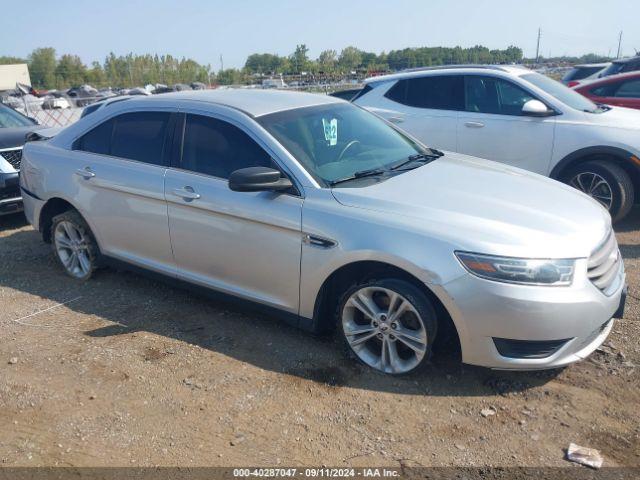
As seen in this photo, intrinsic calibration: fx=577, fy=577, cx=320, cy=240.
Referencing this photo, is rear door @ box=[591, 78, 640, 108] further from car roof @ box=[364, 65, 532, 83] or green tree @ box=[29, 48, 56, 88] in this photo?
green tree @ box=[29, 48, 56, 88]

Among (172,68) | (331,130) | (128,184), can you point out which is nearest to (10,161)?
(128,184)

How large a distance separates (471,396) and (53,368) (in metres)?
2.70

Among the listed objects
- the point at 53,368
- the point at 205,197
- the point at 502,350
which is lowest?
the point at 53,368

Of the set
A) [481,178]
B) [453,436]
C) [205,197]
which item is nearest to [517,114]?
[481,178]

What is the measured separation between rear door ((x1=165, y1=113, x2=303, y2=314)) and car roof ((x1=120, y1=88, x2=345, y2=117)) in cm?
20

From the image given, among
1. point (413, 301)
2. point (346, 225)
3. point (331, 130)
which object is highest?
point (331, 130)

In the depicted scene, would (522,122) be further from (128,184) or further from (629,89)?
(128,184)

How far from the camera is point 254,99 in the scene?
173 inches

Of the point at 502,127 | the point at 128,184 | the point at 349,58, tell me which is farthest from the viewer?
the point at 349,58

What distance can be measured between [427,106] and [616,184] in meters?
2.41

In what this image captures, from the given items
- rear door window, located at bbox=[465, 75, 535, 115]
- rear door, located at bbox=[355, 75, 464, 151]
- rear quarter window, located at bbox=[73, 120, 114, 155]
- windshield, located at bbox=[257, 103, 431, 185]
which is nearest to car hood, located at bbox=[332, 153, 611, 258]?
windshield, located at bbox=[257, 103, 431, 185]

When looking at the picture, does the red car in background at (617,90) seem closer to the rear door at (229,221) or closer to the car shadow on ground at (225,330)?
the car shadow on ground at (225,330)

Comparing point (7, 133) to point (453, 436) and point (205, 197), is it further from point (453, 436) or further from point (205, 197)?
point (453, 436)

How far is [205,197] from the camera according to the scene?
158 inches
